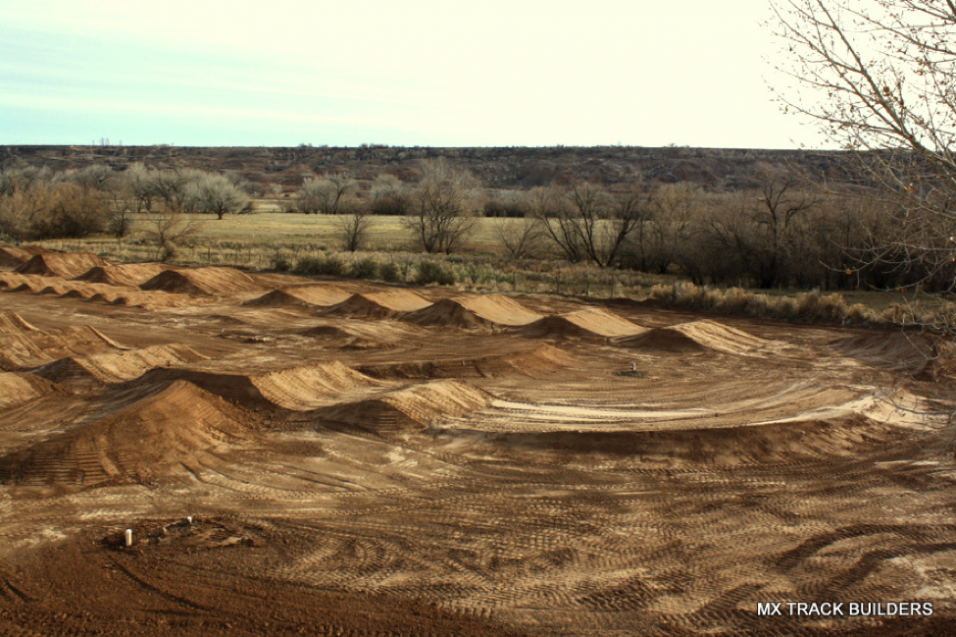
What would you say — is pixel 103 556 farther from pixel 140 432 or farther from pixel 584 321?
pixel 584 321

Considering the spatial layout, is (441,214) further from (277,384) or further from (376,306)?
(277,384)

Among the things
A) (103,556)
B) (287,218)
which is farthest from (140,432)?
(287,218)

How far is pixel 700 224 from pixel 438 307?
2068 centimetres

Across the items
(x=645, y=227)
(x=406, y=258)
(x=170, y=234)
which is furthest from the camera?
(x=170, y=234)

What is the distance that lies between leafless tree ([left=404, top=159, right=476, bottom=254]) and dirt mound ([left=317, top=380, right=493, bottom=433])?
39673 mm

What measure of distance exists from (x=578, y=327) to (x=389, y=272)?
17.7 m

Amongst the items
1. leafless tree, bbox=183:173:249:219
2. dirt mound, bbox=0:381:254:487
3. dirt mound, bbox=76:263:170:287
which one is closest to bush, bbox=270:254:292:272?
dirt mound, bbox=76:263:170:287

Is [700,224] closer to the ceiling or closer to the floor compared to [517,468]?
closer to the ceiling

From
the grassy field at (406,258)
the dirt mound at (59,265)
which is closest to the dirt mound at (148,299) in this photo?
the dirt mound at (59,265)

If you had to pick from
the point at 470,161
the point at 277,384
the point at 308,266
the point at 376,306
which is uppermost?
the point at 470,161

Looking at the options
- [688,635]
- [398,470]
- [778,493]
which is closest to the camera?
[688,635]

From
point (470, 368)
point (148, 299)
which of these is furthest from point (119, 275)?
point (470, 368)

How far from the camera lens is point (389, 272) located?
131 ft

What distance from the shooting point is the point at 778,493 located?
1101 centimetres
